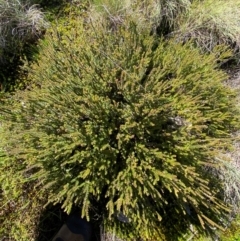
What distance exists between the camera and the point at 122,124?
1.78 metres

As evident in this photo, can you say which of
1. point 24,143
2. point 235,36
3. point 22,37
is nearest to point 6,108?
point 24,143

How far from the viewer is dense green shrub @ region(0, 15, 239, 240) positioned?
1697mm

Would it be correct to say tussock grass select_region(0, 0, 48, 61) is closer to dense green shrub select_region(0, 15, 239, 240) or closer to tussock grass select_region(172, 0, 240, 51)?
dense green shrub select_region(0, 15, 239, 240)

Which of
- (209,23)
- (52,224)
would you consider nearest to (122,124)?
(52,224)

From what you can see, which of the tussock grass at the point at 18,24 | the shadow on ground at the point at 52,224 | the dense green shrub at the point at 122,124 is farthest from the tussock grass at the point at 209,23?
the shadow on ground at the point at 52,224

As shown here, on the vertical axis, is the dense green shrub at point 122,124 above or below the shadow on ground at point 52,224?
above

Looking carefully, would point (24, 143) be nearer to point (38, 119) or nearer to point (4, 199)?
point (38, 119)

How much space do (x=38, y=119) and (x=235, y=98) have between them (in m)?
1.24

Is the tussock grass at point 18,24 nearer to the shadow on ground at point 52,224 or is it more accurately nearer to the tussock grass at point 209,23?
the tussock grass at point 209,23

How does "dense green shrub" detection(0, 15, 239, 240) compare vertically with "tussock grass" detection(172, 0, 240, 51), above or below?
below

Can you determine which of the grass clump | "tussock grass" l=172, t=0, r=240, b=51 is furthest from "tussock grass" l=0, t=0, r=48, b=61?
"tussock grass" l=172, t=0, r=240, b=51

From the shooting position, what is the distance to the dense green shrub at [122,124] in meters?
1.70

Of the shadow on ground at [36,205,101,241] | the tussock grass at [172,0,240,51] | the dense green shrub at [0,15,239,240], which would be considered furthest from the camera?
the tussock grass at [172,0,240,51]

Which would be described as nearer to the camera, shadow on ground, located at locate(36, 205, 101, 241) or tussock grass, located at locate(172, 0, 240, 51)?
shadow on ground, located at locate(36, 205, 101, 241)
